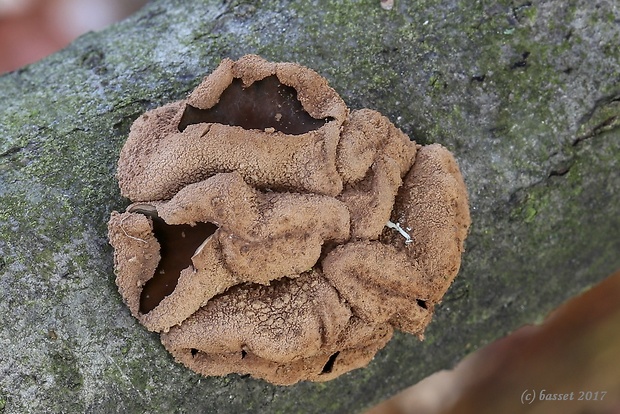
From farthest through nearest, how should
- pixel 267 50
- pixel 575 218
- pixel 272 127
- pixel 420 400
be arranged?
pixel 420 400 → pixel 575 218 → pixel 267 50 → pixel 272 127

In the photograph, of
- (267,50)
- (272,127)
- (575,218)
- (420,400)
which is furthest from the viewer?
(420,400)

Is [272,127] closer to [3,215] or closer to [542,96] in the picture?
[3,215]

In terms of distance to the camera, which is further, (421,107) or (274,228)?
(421,107)

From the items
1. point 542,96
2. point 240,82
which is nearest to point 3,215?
point 240,82

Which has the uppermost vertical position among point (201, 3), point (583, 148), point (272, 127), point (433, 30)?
point (201, 3)

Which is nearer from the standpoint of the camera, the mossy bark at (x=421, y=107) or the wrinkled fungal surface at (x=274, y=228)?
the wrinkled fungal surface at (x=274, y=228)

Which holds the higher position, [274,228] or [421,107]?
[274,228]
